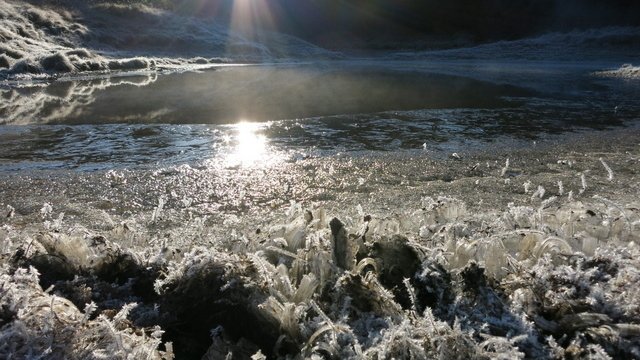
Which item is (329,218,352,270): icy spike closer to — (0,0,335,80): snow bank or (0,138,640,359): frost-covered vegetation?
(0,138,640,359): frost-covered vegetation

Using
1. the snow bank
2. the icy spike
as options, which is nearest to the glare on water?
the icy spike

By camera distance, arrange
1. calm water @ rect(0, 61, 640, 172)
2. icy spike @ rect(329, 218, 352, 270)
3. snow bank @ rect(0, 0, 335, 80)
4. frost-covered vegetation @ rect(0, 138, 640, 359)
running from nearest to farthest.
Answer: frost-covered vegetation @ rect(0, 138, 640, 359) < icy spike @ rect(329, 218, 352, 270) < calm water @ rect(0, 61, 640, 172) < snow bank @ rect(0, 0, 335, 80)

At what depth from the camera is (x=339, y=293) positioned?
148 centimetres

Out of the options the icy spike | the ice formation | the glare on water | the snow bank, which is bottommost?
the glare on water

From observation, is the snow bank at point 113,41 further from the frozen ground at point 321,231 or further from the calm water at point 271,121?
the frozen ground at point 321,231

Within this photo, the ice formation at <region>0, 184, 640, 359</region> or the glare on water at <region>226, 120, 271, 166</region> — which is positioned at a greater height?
the ice formation at <region>0, 184, 640, 359</region>

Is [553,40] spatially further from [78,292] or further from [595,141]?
[78,292]

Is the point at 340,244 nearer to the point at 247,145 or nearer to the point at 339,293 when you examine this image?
the point at 339,293

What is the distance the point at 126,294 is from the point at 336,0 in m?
56.8

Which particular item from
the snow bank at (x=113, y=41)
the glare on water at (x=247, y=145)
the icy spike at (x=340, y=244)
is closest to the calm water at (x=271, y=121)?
the glare on water at (x=247, y=145)

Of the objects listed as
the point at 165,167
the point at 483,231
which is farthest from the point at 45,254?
the point at 165,167

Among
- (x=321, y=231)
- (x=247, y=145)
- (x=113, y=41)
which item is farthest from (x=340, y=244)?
(x=113, y=41)

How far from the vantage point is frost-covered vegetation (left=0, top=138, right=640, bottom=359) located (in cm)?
125

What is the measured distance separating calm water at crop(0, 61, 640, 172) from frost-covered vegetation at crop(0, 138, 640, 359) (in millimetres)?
2919
